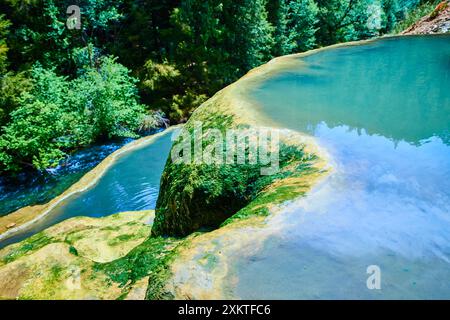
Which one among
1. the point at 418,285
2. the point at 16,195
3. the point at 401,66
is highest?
the point at 401,66

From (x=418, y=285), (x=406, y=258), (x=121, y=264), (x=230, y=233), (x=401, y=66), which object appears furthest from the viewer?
(x=401, y=66)

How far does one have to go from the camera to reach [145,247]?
6242mm

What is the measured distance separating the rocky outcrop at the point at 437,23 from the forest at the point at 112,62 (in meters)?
A: 4.82

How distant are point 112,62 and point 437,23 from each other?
50.6 feet

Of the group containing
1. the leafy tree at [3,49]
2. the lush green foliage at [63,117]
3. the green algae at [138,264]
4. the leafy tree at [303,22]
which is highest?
the leafy tree at [303,22]

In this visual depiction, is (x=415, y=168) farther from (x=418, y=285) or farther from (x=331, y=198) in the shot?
(x=418, y=285)

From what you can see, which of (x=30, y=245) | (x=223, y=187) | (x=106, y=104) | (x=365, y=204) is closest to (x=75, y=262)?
(x=223, y=187)

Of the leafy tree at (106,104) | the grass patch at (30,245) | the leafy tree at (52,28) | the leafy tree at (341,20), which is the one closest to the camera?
the grass patch at (30,245)

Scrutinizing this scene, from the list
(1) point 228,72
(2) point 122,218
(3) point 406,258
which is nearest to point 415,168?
(3) point 406,258

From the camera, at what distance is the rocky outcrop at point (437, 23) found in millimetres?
14602

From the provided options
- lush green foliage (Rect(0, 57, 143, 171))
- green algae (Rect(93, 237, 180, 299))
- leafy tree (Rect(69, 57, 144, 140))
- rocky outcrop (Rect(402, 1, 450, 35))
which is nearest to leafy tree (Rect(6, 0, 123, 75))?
lush green foliage (Rect(0, 57, 143, 171))

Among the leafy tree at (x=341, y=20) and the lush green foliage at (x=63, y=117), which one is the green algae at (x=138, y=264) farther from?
the leafy tree at (x=341, y=20)

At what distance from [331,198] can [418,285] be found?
1.43 m

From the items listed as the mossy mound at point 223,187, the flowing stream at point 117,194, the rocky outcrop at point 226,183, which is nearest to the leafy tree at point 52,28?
the flowing stream at point 117,194
